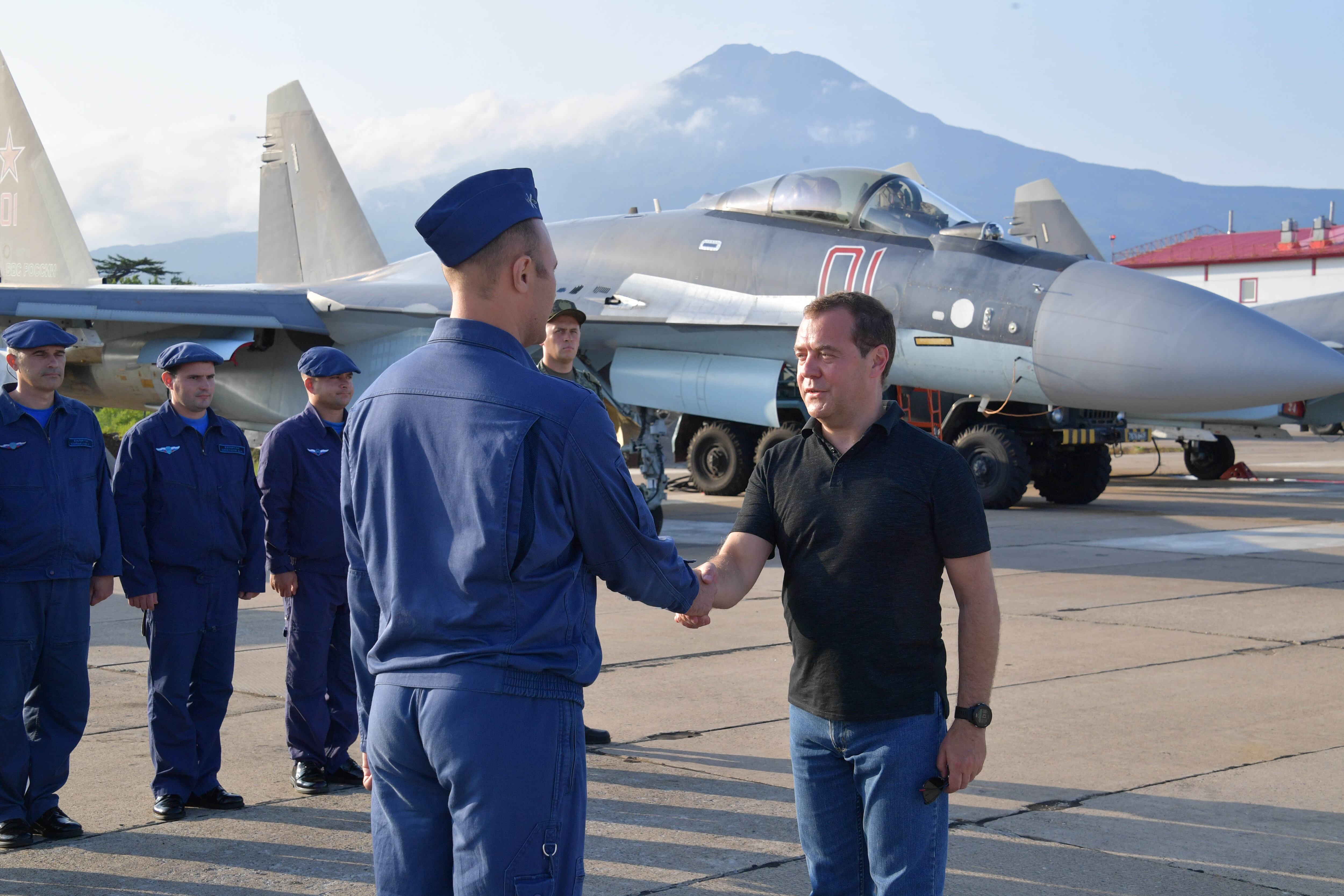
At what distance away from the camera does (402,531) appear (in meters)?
2.12

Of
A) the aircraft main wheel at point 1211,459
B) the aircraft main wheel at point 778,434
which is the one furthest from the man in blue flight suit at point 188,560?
the aircraft main wheel at point 1211,459

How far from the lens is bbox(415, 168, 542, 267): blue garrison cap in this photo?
85.0 inches

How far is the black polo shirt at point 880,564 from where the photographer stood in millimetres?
2580

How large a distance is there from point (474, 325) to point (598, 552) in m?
0.48

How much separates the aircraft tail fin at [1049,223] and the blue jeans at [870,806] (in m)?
24.3

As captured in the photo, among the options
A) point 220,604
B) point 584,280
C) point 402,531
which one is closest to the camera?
point 402,531

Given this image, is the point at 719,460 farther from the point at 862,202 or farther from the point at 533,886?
the point at 533,886

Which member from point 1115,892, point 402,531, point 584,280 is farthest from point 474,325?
point 584,280

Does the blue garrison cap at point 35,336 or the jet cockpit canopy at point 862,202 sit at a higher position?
the jet cockpit canopy at point 862,202

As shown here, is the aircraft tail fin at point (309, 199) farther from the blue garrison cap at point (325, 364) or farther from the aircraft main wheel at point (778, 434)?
the blue garrison cap at point (325, 364)

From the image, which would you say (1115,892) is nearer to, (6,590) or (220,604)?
(220,604)

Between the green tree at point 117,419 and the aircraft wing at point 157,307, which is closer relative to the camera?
the aircraft wing at point 157,307

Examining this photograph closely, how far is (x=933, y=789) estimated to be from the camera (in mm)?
2527

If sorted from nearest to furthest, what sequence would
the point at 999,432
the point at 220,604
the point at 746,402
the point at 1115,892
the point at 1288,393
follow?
the point at 1115,892
the point at 220,604
the point at 1288,393
the point at 746,402
the point at 999,432
